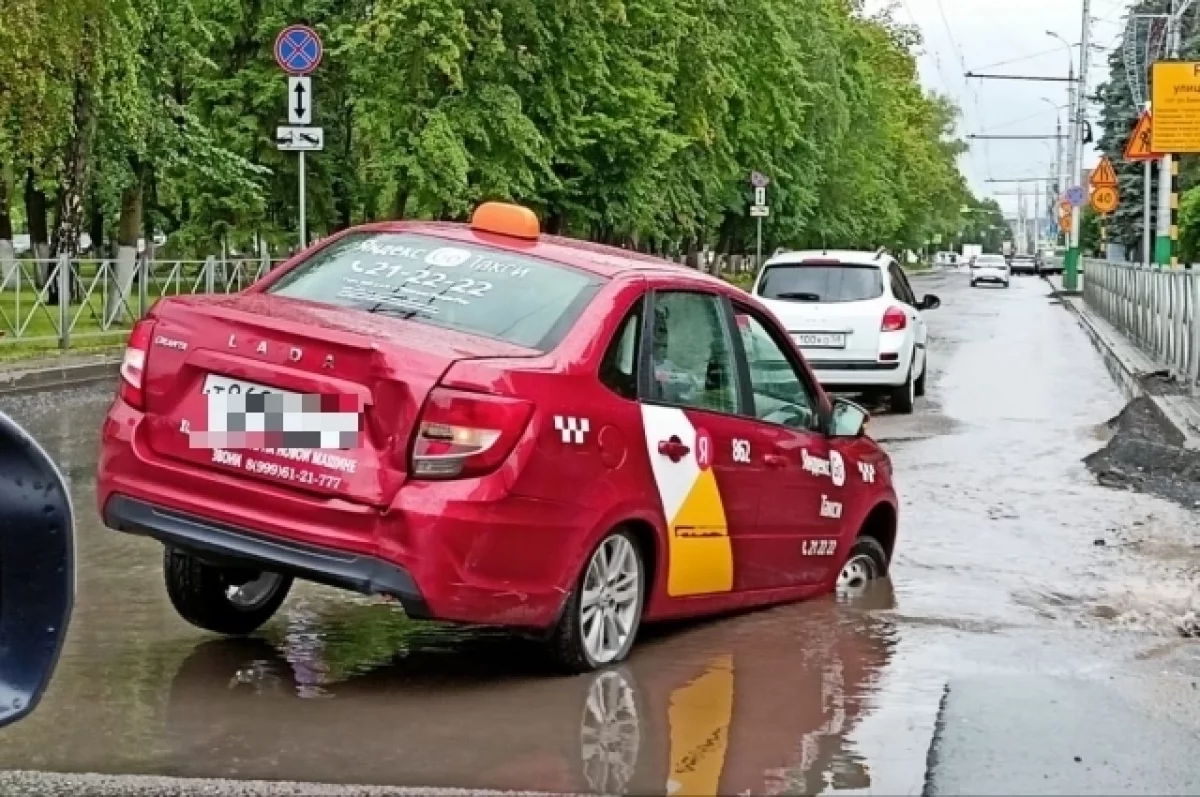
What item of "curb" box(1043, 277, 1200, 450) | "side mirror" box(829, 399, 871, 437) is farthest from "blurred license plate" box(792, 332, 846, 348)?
"side mirror" box(829, 399, 871, 437)

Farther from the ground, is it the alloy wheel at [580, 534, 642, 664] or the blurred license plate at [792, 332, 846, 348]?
the blurred license plate at [792, 332, 846, 348]

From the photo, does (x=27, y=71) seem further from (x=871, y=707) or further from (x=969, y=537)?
(x=871, y=707)

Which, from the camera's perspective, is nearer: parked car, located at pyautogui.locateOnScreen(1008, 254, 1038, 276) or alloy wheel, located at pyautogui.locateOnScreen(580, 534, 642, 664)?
alloy wheel, located at pyautogui.locateOnScreen(580, 534, 642, 664)

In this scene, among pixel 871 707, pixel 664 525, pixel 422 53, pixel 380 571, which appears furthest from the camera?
pixel 422 53

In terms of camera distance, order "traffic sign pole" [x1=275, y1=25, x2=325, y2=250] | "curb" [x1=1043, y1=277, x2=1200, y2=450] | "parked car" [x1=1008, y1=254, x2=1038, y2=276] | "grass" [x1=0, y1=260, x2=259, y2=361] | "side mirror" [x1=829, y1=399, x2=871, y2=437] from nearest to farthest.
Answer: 1. "side mirror" [x1=829, y1=399, x2=871, y2=437]
2. "curb" [x1=1043, y1=277, x2=1200, y2=450]
3. "traffic sign pole" [x1=275, y1=25, x2=325, y2=250]
4. "grass" [x1=0, y1=260, x2=259, y2=361]
5. "parked car" [x1=1008, y1=254, x2=1038, y2=276]

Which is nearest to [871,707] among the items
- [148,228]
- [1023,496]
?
[1023,496]

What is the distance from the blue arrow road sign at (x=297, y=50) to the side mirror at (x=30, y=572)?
17.3 metres

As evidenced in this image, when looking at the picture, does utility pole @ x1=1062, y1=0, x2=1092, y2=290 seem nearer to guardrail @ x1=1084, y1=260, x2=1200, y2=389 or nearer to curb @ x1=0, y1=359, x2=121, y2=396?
guardrail @ x1=1084, y1=260, x2=1200, y2=389

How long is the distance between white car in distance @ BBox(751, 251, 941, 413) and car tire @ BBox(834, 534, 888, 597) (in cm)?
945

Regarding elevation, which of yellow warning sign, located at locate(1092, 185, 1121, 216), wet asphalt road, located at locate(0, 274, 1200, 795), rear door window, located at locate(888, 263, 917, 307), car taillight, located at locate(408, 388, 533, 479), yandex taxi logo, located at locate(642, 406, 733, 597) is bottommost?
wet asphalt road, located at locate(0, 274, 1200, 795)

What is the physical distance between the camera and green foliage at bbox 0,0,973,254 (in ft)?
81.7

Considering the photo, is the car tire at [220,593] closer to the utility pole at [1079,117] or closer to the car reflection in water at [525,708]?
the car reflection in water at [525,708]

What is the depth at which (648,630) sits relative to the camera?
24.3 ft

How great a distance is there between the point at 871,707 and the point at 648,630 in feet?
4.87
